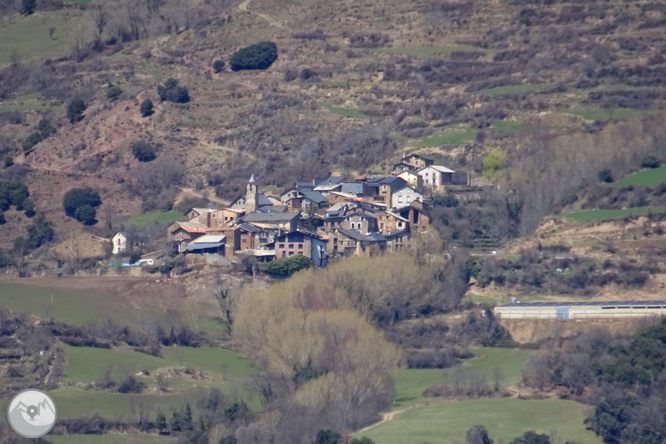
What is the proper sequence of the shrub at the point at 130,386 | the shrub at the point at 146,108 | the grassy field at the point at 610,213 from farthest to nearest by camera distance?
the shrub at the point at 146,108
the grassy field at the point at 610,213
the shrub at the point at 130,386

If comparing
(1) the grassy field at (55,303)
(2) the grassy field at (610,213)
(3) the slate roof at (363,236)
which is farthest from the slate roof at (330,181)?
(1) the grassy field at (55,303)

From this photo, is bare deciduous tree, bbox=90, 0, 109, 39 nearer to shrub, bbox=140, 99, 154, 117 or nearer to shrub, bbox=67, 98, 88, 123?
shrub, bbox=67, 98, 88, 123

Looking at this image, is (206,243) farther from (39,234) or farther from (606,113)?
(606,113)

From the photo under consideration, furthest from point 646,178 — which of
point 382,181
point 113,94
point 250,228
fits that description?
point 113,94

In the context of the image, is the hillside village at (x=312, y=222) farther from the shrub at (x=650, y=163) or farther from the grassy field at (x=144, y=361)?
the grassy field at (x=144, y=361)

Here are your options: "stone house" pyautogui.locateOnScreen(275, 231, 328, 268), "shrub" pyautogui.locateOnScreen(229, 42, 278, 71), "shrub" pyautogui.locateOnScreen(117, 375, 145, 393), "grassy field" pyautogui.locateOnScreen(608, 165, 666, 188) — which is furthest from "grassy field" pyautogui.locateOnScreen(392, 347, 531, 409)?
"shrub" pyautogui.locateOnScreen(229, 42, 278, 71)
